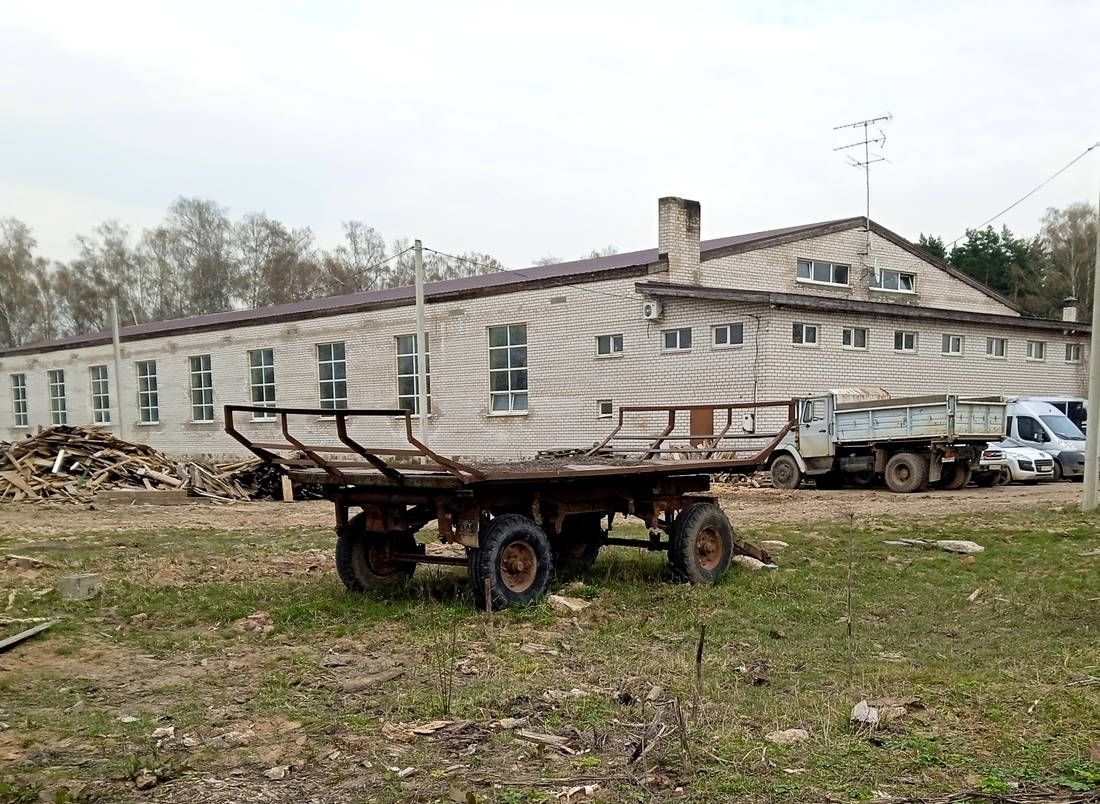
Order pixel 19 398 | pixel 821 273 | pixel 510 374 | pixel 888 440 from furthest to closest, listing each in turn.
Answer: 1. pixel 19 398
2. pixel 821 273
3. pixel 510 374
4. pixel 888 440

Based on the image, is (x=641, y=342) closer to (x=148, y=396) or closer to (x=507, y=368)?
(x=507, y=368)

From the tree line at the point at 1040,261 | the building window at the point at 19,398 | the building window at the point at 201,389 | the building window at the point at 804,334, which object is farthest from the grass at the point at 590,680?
the tree line at the point at 1040,261

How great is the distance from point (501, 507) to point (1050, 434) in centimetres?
1911

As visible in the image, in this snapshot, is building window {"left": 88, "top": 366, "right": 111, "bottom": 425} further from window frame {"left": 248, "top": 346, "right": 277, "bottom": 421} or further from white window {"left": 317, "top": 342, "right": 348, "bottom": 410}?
white window {"left": 317, "top": 342, "right": 348, "bottom": 410}

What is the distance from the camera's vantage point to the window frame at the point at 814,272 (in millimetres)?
27141

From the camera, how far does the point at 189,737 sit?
4.96 metres

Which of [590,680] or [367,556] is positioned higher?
[367,556]

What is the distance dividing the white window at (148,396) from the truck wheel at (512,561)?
33.3 metres

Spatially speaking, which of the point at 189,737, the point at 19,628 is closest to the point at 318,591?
the point at 19,628

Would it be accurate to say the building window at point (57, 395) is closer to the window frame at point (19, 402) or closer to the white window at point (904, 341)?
the window frame at point (19, 402)

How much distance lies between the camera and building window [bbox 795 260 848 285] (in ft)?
89.7

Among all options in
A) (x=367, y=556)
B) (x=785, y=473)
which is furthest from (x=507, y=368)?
(x=367, y=556)

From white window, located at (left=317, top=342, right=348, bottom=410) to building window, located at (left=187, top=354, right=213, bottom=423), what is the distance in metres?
6.25

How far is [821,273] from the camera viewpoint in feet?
91.2
